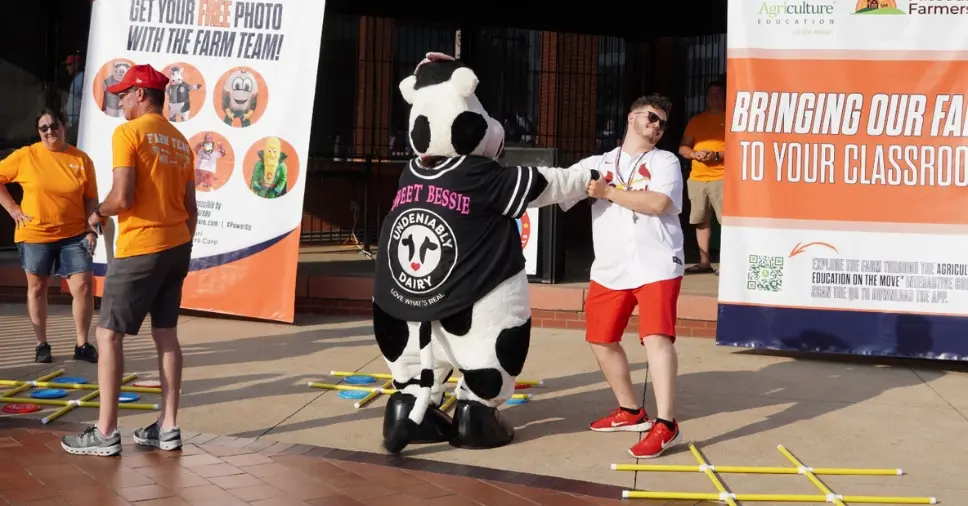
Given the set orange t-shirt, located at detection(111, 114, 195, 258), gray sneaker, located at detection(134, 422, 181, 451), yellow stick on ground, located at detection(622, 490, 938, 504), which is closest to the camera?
yellow stick on ground, located at detection(622, 490, 938, 504)

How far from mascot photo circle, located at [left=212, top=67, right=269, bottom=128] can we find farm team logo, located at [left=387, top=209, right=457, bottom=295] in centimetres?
349

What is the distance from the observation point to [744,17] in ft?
25.8

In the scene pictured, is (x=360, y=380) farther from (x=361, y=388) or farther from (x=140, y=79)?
(x=140, y=79)

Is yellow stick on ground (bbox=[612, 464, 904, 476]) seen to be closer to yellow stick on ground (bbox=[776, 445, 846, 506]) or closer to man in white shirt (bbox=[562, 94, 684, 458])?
yellow stick on ground (bbox=[776, 445, 846, 506])

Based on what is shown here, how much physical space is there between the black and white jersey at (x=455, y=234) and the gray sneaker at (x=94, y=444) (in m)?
1.41

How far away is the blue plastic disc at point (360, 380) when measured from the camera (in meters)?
7.19

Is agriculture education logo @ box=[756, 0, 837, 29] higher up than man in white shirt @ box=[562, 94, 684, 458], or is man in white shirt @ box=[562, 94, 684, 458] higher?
agriculture education logo @ box=[756, 0, 837, 29]

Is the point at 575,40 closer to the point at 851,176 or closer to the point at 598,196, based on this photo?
the point at 851,176

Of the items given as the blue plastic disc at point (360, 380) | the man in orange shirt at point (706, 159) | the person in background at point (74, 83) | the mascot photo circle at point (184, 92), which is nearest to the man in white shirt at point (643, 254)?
the blue plastic disc at point (360, 380)

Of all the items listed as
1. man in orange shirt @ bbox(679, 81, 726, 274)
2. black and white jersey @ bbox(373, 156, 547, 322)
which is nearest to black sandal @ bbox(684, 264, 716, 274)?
man in orange shirt @ bbox(679, 81, 726, 274)

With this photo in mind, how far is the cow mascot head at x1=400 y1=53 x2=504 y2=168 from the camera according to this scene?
18.5 ft

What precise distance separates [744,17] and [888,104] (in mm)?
1091

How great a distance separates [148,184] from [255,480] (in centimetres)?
141

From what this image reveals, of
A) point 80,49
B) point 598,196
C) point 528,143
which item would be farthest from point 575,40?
point 598,196
